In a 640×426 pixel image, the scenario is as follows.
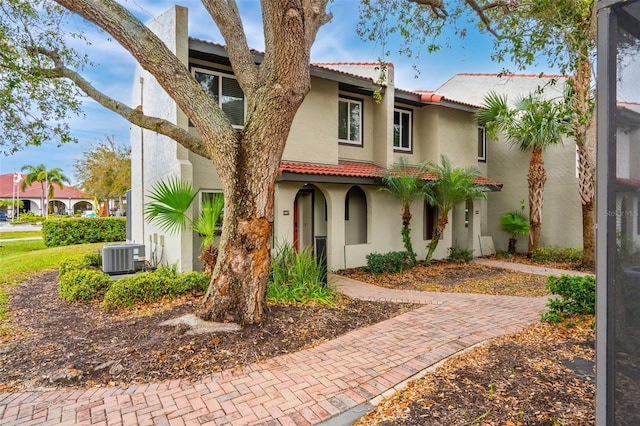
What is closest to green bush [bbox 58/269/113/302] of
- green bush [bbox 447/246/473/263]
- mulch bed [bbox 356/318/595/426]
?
mulch bed [bbox 356/318/595/426]

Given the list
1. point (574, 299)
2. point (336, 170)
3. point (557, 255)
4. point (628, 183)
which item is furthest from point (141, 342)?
point (557, 255)

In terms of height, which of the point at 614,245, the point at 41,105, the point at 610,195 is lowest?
the point at 614,245

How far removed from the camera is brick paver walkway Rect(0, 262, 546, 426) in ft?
12.0

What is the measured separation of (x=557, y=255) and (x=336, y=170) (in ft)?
32.6

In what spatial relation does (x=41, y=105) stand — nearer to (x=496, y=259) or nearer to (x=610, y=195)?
(x=610, y=195)

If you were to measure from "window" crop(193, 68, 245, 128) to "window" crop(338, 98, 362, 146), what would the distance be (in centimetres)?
406

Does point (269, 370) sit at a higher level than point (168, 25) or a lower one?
lower

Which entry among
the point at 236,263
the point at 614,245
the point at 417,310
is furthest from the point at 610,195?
the point at 417,310

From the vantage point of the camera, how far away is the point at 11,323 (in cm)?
691

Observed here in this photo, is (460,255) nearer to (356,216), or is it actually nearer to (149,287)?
(356,216)

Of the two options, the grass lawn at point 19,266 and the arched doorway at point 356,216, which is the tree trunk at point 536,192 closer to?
the arched doorway at point 356,216

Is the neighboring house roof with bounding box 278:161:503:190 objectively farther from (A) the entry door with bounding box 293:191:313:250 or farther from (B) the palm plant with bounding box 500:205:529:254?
(B) the palm plant with bounding box 500:205:529:254

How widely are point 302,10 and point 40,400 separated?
623cm

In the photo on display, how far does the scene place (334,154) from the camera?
1263 centimetres
